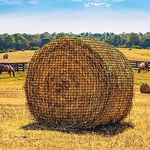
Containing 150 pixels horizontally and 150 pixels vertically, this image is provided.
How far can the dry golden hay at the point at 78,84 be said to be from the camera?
12.9 meters

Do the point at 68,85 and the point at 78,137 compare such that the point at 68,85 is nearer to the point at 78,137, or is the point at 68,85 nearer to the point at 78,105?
the point at 78,105

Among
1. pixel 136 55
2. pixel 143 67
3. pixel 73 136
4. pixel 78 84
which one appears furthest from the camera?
pixel 136 55

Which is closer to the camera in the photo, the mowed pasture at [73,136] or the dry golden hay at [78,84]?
the mowed pasture at [73,136]

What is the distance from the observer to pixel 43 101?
44.5 ft

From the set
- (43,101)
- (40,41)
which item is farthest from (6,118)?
(40,41)

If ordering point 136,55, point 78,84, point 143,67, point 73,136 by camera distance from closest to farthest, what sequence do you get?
point 73,136 → point 78,84 → point 143,67 → point 136,55

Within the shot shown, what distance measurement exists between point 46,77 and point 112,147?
391 cm

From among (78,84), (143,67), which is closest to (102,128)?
(78,84)

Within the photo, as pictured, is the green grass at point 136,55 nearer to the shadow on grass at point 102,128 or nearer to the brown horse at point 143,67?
the brown horse at point 143,67

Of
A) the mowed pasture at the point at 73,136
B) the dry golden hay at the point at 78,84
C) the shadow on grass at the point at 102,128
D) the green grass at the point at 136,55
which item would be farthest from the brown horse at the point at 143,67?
the dry golden hay at the point at 78,84

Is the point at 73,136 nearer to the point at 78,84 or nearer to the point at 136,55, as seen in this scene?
the point at 78,84

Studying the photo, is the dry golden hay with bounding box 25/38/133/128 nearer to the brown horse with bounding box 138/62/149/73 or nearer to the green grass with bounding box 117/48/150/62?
the brown horse with bounding box 138/62/149/73

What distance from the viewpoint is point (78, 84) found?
1330 centimetres

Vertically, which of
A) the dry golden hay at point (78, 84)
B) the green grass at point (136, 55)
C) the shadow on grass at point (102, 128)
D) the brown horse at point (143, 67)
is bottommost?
the green grass at point (136, 55)
